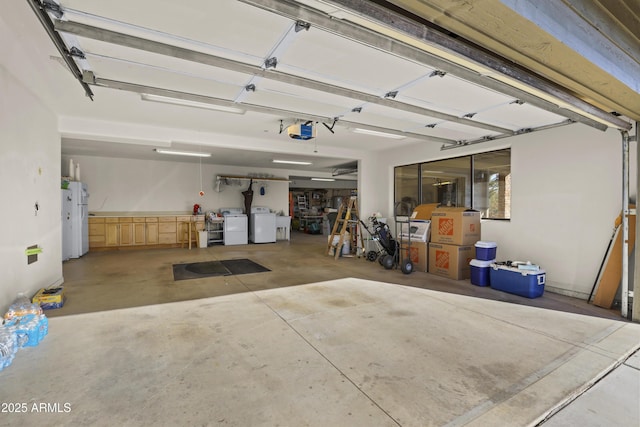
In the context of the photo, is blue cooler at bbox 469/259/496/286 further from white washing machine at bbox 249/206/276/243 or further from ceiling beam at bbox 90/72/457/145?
white washing machine at bbox 249/206/276/243

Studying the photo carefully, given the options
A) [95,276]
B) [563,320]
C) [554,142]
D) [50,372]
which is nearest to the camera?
[50,372]

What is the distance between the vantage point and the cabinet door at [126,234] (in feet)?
Result: 27.9

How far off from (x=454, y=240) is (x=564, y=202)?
1645mm

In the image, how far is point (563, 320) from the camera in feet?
11.0

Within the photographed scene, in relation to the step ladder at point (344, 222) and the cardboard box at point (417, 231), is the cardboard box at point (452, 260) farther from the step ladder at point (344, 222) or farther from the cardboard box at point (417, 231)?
the step ladder at point (344, 222)

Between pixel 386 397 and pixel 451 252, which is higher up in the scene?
pixel 451 252

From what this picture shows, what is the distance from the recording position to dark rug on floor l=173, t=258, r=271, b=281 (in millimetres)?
5465

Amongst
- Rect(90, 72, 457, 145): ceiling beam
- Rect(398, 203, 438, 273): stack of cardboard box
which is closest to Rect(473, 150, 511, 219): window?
Rect(398, 203, 438, 273): stack of cardboard box

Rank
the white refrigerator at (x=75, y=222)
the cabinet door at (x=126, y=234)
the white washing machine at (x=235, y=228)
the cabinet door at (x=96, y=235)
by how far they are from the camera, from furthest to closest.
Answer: the white washing machine at (x=235, y=228)
the cabinet door at (x=126, y=234)
the cabinet door at (x=96, y=235)
the white refrigerator at (x=75, y=222)

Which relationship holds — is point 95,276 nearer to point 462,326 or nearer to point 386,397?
point 386,397

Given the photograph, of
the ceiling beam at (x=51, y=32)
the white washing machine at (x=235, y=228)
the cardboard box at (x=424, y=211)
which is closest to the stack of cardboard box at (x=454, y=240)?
the cardboard box at (x=424, y=211)

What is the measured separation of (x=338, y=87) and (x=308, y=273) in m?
3.52

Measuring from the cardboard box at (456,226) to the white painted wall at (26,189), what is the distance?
5989mm

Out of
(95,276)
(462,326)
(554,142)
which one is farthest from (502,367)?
(95,276)
